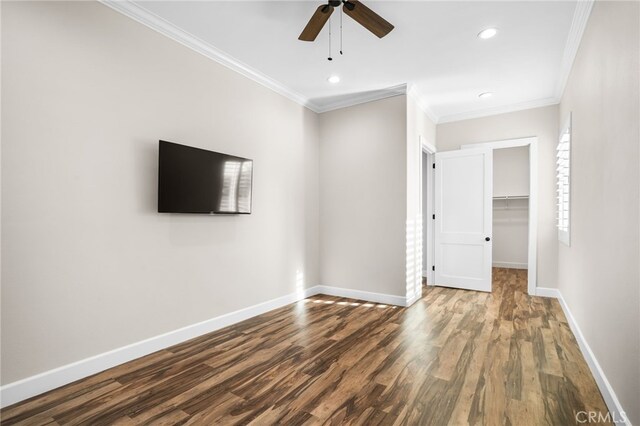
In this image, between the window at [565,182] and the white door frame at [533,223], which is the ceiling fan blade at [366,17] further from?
the white door frame at [533,223]

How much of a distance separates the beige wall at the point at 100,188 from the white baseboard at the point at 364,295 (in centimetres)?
148

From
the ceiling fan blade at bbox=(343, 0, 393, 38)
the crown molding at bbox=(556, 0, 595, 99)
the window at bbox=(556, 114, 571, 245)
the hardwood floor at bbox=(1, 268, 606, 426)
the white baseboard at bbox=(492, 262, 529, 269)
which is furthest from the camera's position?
the white baseboard at bbox=(492, 262, 529, 269)

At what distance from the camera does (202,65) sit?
3049 mm

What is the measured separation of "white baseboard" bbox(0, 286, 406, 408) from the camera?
1.95 metres

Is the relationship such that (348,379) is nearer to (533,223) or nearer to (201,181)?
(201,181)

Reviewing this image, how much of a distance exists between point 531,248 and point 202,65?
4871 mm

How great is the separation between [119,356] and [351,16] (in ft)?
10.2

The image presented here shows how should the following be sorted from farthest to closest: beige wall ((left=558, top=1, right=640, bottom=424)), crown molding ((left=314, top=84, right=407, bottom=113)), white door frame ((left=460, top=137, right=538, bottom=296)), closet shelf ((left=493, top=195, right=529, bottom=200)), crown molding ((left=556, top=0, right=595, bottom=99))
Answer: closet shelf ((left=493, top=195, right=529, bottom=200)) → white door frame ((left=460, top=137, right=538, bottom=296)) → crown molding ((left=314, top=84, right=407, bottom=113)) → crown molding ((left=556, top=0, right=595, bottom=99)) → beige wall ((left=558, top=1, right=640, bottom=424))

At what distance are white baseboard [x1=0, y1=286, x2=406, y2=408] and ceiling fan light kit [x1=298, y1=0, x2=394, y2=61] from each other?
2.78 meters

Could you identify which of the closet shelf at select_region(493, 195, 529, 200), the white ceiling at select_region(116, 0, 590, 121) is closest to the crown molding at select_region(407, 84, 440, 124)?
the white ceiling at select_region(116, 0, 590, 121)

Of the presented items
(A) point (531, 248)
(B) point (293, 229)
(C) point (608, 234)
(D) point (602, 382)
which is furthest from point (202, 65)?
(A) point (531, 248)

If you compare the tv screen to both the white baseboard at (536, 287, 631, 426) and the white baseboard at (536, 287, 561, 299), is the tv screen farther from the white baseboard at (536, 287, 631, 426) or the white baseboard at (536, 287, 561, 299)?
the white baseboard at (536, 287, 561, 299)

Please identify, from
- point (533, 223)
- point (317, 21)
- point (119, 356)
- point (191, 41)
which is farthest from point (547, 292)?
point (191, 41)

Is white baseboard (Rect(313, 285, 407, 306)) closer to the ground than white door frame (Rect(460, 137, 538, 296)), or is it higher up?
closer to the ground
